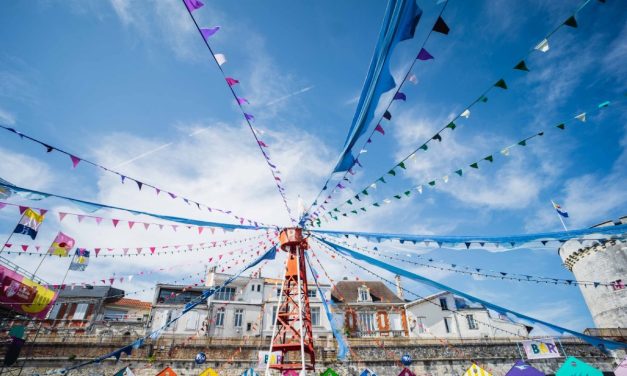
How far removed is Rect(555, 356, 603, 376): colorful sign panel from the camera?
48.8 ft

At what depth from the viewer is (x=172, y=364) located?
16984 millimetres

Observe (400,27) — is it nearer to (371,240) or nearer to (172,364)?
(371,240)

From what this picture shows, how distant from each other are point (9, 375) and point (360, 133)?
2106cm

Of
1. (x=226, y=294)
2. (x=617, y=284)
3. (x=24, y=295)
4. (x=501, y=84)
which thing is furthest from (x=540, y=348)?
(x=24, y=295)

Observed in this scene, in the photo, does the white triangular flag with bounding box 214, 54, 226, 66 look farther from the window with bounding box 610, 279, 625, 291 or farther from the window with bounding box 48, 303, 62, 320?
the window with bounding box 48, 303, 62, 320

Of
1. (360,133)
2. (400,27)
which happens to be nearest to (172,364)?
(360,133)

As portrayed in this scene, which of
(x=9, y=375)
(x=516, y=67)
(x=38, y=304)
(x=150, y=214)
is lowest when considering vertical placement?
(x=9, y=375)

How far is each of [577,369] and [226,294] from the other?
83.3 ft

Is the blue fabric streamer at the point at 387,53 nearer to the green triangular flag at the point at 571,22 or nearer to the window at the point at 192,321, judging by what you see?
the green triangular flag at the point at 571,22

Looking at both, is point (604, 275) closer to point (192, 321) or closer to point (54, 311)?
point (192, 321)

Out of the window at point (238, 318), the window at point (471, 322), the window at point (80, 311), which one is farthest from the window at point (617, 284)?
the window at point (80, 311)

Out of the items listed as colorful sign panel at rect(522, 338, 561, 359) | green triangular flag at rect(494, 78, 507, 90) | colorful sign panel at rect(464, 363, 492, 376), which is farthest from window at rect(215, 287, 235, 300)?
green triangular flag at rect(494, 78, 507, 90)

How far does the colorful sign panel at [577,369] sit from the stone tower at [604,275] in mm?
11117

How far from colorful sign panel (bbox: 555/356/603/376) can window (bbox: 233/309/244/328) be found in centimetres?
2259
